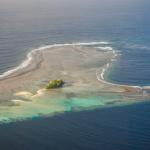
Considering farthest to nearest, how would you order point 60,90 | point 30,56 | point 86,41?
point 86,41
point 30,56
point 60,90

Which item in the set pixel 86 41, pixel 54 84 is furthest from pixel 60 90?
pixel 86 41

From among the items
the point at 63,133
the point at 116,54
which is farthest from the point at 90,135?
the point at 116,54

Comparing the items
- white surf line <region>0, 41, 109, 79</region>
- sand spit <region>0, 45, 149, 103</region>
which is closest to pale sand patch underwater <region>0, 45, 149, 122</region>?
sand spit <region>0, 45, 149, 103</region>

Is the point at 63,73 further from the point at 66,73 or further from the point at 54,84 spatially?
the point at 54,84

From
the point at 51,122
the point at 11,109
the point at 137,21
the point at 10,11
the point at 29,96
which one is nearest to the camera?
the point at 51,122

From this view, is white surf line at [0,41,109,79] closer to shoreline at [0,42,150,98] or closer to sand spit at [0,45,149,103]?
shoreline at [0,42,150,98]

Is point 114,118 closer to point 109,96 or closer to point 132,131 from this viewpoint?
point 132,131
